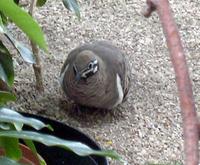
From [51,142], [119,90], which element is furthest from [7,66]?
[51,142]

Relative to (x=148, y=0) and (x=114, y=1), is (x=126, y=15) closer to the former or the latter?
(x=114, y=1)

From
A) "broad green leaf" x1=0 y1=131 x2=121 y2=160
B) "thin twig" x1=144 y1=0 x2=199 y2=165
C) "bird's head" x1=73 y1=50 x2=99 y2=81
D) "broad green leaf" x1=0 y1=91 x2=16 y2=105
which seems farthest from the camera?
"bird's head" x1=73 y1=50 x2=99 y2=81

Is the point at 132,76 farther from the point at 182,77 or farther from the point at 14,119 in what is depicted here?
the point at 182,77

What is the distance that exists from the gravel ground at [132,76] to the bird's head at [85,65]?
0.87 feet

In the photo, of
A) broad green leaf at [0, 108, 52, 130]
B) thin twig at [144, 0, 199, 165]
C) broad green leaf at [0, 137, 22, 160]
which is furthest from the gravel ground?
thin twig at [144, 0, 199, 165]

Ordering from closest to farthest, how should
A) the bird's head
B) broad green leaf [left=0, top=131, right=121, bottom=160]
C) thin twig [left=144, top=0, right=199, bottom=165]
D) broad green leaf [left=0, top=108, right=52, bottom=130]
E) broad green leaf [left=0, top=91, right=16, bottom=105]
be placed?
1. thin twig [left=144, top=0, right=199, bottom=165]
2. broad green leaf [left=0, top=131, right=121, bottom=160]
3. broad green leaf [left=0, top=108, right=52, bottom=130]
4. broad green leaf [left=0, top=91, right=16, bottom=105]
5. the bird's head

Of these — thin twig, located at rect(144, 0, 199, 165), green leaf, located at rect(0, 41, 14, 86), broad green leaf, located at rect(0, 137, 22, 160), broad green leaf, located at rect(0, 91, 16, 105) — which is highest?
thin twig, located at rect(144, 0, 199, 165)

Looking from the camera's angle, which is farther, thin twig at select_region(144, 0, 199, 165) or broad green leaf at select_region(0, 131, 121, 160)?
broad green leaf at select_region(0, 131, 121, 160)

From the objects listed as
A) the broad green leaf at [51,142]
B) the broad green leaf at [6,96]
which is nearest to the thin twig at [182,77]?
the broad green leaf at [51,142]

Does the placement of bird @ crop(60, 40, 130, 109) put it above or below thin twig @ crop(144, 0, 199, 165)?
below

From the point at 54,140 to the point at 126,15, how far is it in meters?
2.76

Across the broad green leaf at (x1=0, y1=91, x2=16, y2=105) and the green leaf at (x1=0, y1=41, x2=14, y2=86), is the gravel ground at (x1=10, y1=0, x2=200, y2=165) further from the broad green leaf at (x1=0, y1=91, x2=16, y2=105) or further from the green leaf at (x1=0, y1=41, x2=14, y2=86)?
the broad green leaf at (x1=0, y1=91, x2=16, y2=105)

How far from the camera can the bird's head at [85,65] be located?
2422 millimetres

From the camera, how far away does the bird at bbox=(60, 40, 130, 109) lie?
2.48m
